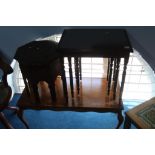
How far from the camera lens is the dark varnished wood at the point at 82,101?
187 centimetres

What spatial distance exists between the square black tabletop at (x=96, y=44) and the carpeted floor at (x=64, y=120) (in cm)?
115

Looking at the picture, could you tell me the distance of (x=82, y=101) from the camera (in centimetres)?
193

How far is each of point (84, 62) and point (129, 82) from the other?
0.74 m

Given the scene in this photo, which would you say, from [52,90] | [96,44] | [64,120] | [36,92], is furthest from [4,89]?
[96,44]

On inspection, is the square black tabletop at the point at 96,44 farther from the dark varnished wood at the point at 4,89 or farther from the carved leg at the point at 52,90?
the dark varnished wood at the point at 4,89

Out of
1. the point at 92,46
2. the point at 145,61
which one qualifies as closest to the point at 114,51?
the point at 92,46

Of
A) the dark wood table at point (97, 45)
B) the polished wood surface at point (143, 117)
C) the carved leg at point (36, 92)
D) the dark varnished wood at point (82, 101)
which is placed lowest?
the polished wood surface at point (143, 117)

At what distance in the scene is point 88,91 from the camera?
2033 millimetres

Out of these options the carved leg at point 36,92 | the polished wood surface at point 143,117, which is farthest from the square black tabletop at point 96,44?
the polished wood surface at point 143,117

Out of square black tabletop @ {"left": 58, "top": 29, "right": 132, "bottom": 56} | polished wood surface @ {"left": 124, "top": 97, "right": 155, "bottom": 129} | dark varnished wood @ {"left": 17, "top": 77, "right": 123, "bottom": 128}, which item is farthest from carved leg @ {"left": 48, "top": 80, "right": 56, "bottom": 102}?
polished wood surface @ {"left": 124, "top": 97, "right": 155, "bottom": 129}

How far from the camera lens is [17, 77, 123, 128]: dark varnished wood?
1868 mm

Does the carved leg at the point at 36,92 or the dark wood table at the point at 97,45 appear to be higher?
the dark wood table at the point at 97,45

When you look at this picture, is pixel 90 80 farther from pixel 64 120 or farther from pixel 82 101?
pixel 64 120
